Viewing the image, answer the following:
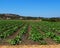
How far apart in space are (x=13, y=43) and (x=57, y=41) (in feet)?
10.6

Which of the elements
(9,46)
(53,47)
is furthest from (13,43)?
(53,47)

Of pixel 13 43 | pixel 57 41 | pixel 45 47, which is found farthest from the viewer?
pixel 57 41

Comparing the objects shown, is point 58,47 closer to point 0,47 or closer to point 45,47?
point 45,47

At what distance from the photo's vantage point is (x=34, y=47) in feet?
39.3

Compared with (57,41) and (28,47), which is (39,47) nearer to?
(28,47)

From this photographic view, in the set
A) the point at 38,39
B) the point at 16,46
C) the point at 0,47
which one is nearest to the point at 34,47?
the point at 16,46

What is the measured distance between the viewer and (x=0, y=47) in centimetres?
1217

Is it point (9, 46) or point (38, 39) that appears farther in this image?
point (38, 39)

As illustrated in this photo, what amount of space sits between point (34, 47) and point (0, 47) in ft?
6.48

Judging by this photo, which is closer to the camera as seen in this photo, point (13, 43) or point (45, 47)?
point (45, 47)

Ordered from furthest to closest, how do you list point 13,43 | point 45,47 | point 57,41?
1. point 57,41
2. point 13,43
3. point 45,47

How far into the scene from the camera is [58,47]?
1203 cm

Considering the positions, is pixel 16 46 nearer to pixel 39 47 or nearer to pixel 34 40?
pixel 39 47

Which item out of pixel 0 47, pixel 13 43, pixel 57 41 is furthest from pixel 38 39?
pixel 0 47
